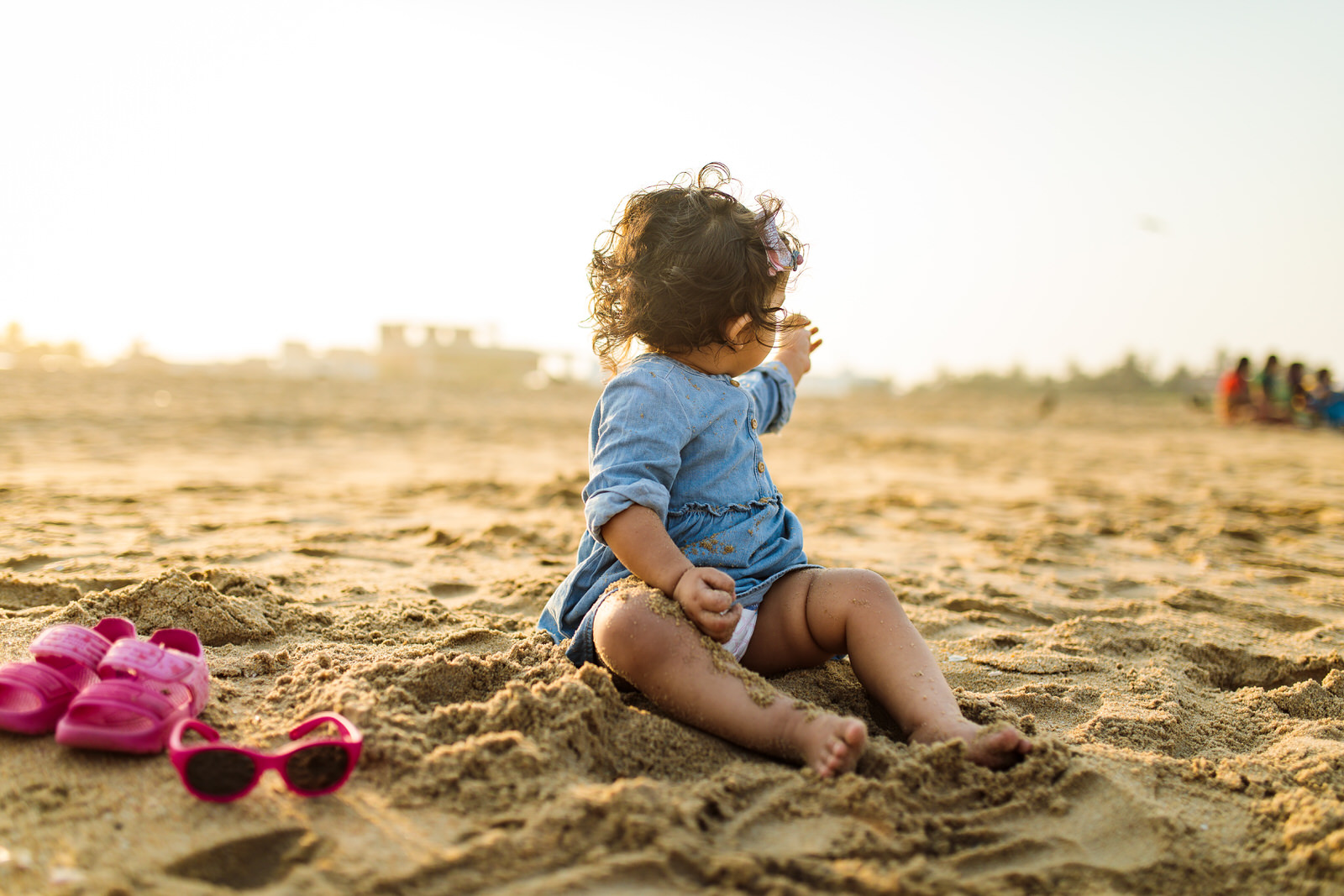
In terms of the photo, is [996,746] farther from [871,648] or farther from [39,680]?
[39,680]

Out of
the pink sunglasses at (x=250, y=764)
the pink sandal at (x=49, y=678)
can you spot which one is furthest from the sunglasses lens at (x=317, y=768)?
the pink sandal at (x=49, y=678)

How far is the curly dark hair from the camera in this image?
182 cm

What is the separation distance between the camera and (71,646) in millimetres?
1421

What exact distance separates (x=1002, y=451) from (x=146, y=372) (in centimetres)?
1259

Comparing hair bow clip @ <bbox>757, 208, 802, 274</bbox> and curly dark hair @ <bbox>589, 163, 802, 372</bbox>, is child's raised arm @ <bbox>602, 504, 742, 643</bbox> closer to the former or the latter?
curly dark hair @ <bbox>589, 163, 802, 372</bbox>

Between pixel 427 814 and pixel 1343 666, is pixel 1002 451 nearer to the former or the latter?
pixel 1343 666

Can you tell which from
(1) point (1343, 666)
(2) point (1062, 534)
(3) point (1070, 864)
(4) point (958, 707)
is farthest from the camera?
(2) point (1062, 534)

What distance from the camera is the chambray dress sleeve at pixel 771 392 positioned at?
→ 7.25 feet

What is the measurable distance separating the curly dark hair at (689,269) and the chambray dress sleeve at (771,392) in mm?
271

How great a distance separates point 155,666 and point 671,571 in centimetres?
85

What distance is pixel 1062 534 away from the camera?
3.69 metres

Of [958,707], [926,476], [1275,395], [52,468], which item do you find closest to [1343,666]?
[958,707]

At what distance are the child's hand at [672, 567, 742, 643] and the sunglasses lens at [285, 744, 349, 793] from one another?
607 mm

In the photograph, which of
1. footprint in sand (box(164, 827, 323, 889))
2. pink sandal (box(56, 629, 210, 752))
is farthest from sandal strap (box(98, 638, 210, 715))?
footprint in sand (box(164, 827, 323, 889))
